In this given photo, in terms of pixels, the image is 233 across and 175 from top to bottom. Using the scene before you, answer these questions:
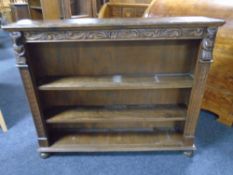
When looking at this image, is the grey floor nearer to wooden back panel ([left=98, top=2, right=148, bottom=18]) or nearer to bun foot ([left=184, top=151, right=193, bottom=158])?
bun foot ([left=184, top=151, right=193, bottom=158])

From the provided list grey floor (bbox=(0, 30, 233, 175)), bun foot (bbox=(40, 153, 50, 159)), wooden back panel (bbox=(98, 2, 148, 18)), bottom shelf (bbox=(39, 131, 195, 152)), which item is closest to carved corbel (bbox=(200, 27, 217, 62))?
bottom shelf (bbox=(39, 131, 195, 152))

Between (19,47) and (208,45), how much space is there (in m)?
1.06

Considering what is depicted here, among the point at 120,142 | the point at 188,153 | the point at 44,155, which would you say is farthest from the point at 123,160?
the point at 44,155

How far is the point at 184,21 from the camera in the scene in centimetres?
108

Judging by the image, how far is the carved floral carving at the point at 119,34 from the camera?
110 cm

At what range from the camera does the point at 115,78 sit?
1.38m

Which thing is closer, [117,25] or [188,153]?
[117,25]

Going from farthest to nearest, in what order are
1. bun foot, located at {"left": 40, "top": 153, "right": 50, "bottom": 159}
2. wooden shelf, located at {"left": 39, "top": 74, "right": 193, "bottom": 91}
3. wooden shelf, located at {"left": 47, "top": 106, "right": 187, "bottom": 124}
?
1. bun foot, located at {"left": 40, "top": 153, "right": 50, "bottom": 159}
2. wooden shelf, located at {"left": 47, "top": 106, "right": 187, "bottom": 124}
3. wooden shelf, located at {"left": 39, "top": 74, "right": 193, "bottom": 91}

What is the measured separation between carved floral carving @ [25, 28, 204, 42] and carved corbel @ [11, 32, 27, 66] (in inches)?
1.5

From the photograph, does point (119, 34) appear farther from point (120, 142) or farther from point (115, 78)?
point (120, 142)

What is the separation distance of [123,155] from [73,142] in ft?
1.32

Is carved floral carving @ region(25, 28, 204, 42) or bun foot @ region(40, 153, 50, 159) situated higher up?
carved floral carving @ region(25, 28, 204, 42)

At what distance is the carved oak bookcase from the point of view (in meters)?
1.11

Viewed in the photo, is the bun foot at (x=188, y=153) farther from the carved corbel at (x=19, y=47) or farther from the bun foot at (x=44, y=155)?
the carved corbel at (x=19, y=47)
